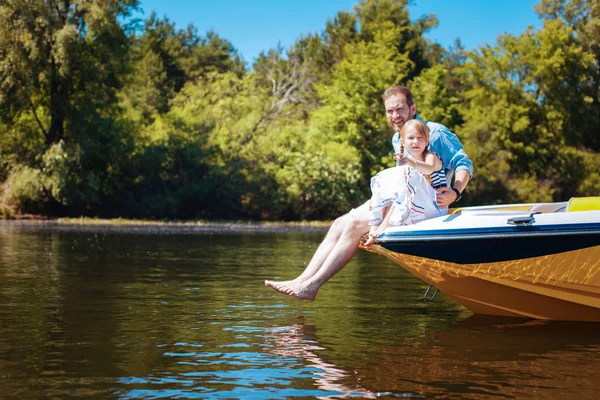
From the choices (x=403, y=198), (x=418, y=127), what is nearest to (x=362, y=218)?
(x=403, y=198)

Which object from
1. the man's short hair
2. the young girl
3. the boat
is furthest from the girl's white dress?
the man's short hair

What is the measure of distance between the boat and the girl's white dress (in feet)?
0.39

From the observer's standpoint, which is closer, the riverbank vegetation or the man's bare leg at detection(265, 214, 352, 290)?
the man's bare leg at detection(265, 214, 352, 290)

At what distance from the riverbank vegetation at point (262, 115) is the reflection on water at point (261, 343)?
2160 cm

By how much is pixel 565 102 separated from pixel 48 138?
25617mm

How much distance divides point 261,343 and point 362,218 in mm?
1627

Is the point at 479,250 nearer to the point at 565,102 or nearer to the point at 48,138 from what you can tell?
the point at 48,138

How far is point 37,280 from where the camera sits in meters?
9.23

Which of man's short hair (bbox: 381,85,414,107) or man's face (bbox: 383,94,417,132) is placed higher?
man's short hair (bbox: 381,85,414,107)

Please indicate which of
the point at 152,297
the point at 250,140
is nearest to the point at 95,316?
the point at 152,297

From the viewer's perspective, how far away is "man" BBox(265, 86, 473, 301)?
677 cm

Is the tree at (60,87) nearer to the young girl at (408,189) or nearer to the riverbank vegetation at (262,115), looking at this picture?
the riverbank vegetation at (262,115)

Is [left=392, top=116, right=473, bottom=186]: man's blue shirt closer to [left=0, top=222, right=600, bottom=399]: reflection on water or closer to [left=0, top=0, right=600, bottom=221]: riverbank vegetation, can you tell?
[left=0, top=222, right=600, bottom=399]: reflection on water

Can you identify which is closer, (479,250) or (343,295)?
(479,250)
